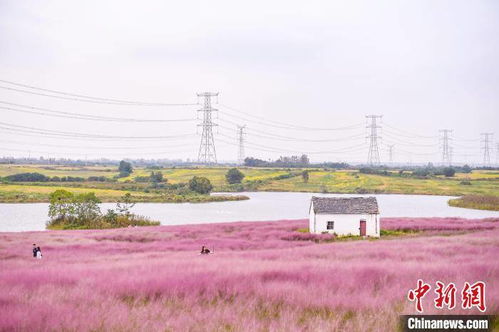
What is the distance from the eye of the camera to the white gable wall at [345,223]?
4400 centimetres

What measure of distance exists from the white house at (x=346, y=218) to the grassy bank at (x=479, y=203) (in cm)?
6125

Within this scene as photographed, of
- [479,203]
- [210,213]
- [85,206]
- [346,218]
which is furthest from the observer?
[479,203]

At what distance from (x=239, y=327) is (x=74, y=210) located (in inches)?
2162

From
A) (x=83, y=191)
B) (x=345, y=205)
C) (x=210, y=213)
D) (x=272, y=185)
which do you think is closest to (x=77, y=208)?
(x=210, y=213)

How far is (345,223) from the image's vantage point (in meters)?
44.6

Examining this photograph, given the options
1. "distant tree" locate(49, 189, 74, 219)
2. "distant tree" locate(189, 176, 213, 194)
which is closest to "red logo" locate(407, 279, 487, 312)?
"distant tree" locate(49, 189, 74, 219)

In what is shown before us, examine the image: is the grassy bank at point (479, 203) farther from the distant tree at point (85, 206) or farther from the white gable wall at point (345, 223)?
the distant tree at point (85, 206)

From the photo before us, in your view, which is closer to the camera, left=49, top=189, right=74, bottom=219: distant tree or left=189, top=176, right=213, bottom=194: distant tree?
left=49, top=189, right=74, bottom=219: distant tree

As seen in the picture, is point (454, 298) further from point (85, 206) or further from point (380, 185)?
point (380, 185)

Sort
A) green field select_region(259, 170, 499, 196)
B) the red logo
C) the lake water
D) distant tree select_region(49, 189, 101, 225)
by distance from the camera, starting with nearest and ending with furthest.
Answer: the red logo < distant tree select_region(49, 189, 101, 225) < the lake water < green field select_region(259, 170, 499, 196)

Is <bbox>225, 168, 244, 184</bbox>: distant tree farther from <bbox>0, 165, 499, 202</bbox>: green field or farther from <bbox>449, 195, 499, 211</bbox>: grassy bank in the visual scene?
<bbox>449, 195, 499, 211</bbox>: grassy bank

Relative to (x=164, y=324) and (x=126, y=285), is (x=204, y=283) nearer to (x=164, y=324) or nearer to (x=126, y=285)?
(x=126, y=285)

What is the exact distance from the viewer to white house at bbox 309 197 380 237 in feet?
144

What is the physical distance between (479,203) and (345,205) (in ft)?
220
